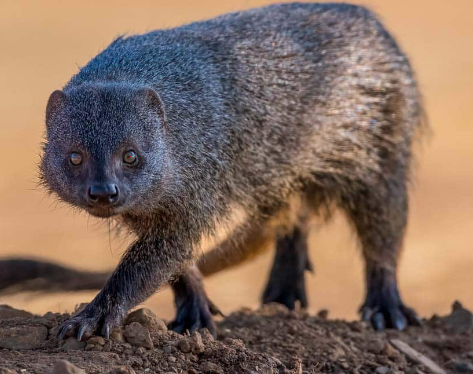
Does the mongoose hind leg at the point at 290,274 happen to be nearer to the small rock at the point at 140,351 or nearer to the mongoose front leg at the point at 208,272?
the mongoose front leg at the point at 208,272

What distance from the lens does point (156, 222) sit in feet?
23.4

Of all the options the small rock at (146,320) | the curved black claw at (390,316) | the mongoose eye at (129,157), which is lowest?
the small rock at (146,320)

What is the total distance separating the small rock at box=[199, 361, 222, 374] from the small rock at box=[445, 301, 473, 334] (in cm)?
283

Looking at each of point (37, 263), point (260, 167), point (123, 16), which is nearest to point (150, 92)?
point (260, 167)

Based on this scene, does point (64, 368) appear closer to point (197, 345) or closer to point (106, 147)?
point (197, 345)

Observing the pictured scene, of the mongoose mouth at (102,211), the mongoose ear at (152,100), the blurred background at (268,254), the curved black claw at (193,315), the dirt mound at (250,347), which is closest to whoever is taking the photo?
the dirt mound at (250,347)

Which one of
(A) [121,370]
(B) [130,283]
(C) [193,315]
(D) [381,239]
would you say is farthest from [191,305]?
(A) [121,370]

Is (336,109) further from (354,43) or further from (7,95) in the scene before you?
(7,95)

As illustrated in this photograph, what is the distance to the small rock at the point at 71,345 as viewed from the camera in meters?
6.28

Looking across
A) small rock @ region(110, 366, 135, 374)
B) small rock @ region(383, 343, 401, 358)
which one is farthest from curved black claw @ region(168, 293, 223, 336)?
small rock @ region(110, 366, 135, 374)

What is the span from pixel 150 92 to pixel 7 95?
11.5m

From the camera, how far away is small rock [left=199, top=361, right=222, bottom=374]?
6.07 metres

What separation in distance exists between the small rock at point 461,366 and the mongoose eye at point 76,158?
116 inches

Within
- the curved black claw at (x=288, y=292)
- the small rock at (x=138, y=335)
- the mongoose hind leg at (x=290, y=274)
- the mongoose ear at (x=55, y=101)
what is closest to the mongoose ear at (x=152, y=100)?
the mongoose ear at (x=55, y=101)
